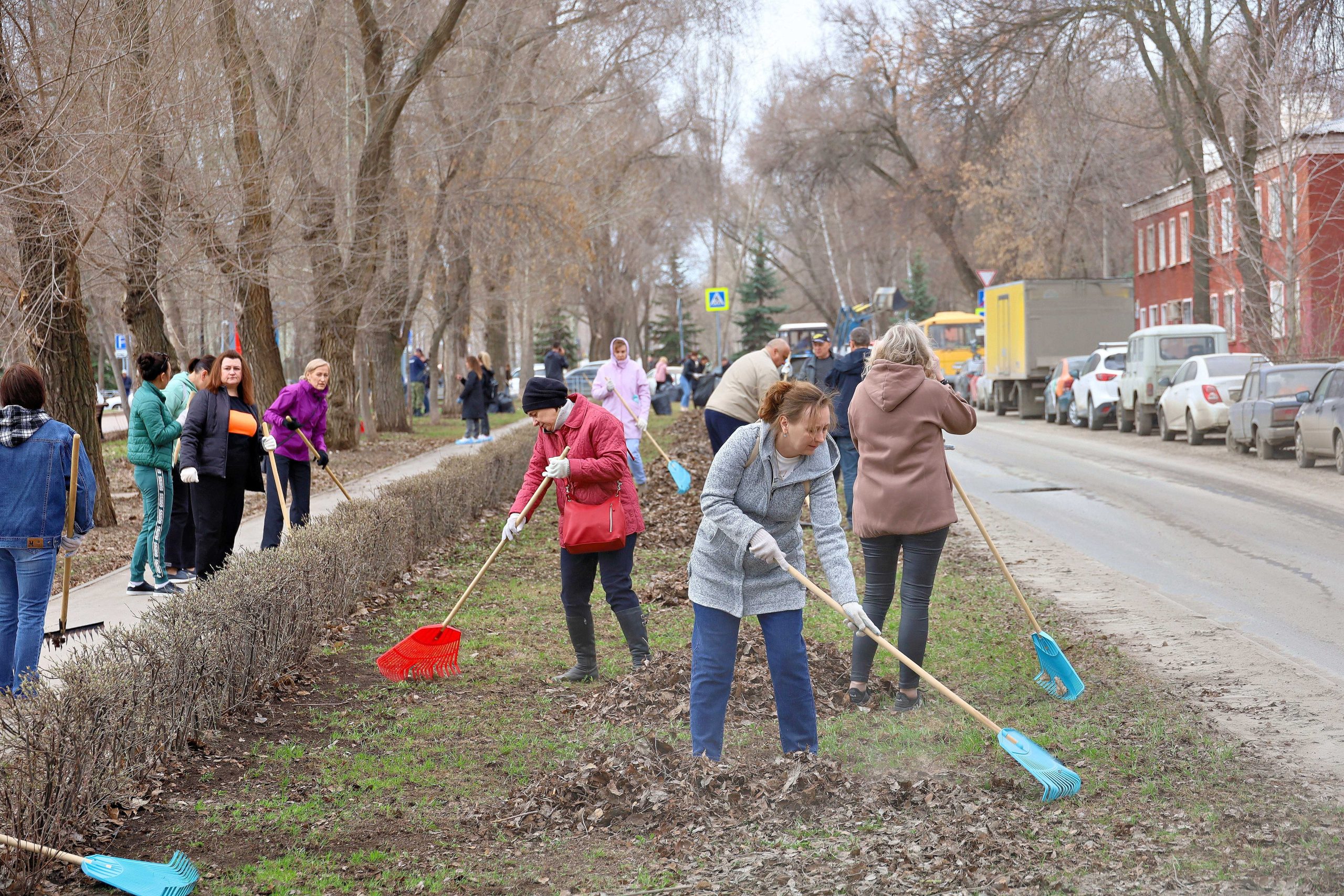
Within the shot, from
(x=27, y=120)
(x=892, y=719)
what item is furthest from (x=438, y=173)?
(x=892, y=719)

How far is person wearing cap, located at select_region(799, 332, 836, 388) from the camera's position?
1234 centimetres

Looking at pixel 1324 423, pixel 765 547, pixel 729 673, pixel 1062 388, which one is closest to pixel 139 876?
pixel 729 673

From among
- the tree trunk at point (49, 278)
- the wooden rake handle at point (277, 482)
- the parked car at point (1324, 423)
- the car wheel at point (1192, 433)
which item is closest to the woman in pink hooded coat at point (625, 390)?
the wooden rake handle at point (277, 482)

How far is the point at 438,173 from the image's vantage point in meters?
24.0

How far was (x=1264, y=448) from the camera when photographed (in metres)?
19.0

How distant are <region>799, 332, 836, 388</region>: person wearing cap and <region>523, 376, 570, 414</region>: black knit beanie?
17.7 ft

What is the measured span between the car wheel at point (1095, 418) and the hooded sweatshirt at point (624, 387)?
47.2 ft

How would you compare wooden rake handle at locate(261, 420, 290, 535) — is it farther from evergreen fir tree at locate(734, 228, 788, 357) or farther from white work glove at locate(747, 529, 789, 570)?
evergreen fir tree at locate(734, 228, 788, 357)

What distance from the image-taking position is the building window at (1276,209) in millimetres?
24969

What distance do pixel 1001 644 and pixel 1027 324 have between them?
25.9 m

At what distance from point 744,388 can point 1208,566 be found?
163 inches

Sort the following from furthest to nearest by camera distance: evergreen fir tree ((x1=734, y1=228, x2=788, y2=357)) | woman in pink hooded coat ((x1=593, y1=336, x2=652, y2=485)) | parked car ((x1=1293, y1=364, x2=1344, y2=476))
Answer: evergreen fir tree ((x1=734, y1=228, x2=788, y2=357)) → parked car ((x1=1293, y1=364, x2=1344, y2=476)) → woman in pink hooded coat ((x1=593, y1=336, x2=652, y2=485))

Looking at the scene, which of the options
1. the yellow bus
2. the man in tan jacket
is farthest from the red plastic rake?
the yellow bus

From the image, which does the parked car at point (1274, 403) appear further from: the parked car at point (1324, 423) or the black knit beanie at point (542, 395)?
the black knit beanie at point (542, 395)
